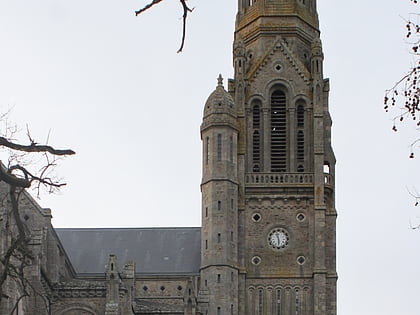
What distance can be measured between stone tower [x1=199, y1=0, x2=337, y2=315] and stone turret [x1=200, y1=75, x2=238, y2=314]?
60 mm

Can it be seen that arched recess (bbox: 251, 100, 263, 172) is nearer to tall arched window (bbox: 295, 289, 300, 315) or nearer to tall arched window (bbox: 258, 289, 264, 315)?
tall arched window (bbox: 258, 289, 264, 315)

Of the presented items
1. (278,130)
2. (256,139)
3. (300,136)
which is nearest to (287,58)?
(278,130)

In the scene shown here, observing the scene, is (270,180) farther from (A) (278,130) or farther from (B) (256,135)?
(A) (278,130)

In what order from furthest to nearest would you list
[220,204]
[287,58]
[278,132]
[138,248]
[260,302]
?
[138,248] < [287,58] < [278,132] < [220,204] < [260,302]

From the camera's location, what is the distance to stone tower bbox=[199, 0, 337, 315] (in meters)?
73.6

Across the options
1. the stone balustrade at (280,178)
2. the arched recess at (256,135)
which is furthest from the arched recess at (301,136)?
the arched recess at (256,135)

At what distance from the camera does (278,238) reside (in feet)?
245

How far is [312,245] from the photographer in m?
74.5

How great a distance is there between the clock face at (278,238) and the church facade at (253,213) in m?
0.06

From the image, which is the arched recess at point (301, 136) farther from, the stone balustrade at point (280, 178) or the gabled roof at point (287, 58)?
the gabled roof at point (287, 58)

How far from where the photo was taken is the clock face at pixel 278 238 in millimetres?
74625

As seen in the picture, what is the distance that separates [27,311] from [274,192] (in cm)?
1886

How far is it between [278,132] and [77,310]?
17.4 m

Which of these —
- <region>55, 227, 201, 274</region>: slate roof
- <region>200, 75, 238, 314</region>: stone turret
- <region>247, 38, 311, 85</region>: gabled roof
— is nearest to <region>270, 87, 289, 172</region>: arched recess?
<region>247, 38, 311, 85</region>: gabled roof
